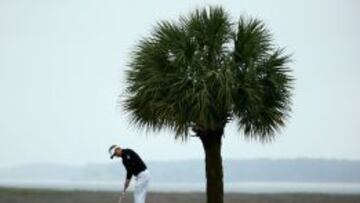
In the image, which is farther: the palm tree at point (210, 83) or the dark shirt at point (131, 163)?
the palm tree at point (210, 83)

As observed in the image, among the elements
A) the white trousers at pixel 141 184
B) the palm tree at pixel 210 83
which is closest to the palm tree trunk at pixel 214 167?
the palm tree at pixel 210 83

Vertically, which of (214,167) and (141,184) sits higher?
(214,167)

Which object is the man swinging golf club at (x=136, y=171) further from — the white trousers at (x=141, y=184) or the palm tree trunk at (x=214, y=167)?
the palm tree trunk at (x=214, y=167)

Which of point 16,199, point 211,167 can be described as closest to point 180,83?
point 211,167

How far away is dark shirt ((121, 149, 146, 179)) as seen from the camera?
1695cm

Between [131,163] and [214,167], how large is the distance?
6.58 m

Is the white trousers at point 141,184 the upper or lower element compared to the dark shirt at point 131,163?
lower

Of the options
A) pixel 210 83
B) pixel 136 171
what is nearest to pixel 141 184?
pixel 136 171

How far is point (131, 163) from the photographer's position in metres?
17.0

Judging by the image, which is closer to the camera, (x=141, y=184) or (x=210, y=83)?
(x=141, y=184)

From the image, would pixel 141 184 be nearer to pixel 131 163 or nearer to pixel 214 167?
pixel 131 163

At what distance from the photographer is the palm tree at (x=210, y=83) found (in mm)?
22062

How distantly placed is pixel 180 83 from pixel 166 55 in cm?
137

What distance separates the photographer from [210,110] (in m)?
22.0
